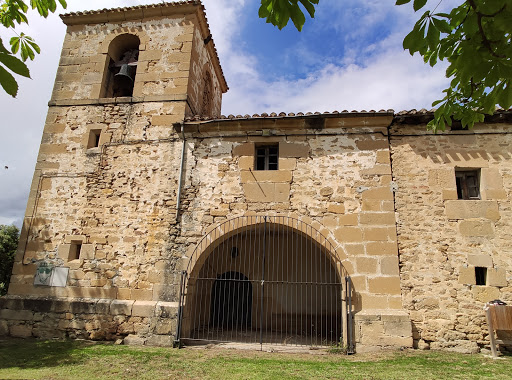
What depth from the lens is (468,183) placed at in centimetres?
748

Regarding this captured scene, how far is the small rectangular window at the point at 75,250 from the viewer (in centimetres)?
796

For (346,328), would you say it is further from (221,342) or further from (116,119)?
(116,119)

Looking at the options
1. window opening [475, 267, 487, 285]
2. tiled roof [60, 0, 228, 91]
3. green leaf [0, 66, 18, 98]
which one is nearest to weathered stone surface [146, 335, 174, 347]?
window opening [475, 267, 487, 285]

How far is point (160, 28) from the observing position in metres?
9.62

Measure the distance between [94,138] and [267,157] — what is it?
4.46 meters

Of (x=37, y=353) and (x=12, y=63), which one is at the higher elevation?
(x=12, y=63)

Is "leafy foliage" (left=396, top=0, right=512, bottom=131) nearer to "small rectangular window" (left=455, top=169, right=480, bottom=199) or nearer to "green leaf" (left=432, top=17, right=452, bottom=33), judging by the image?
"green leaf" (left=432, top=17, right=452, bottom=33)

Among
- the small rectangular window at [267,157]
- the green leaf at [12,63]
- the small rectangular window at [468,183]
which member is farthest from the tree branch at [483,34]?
the small rectangular window at [468,183]

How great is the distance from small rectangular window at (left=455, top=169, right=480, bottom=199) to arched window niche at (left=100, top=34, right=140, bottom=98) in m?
8.38

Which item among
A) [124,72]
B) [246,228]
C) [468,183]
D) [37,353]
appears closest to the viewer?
[37,353]

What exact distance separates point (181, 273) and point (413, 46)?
642 cm

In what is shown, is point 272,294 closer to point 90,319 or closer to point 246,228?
point 246,228

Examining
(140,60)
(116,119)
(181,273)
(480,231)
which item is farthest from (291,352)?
(140,60)

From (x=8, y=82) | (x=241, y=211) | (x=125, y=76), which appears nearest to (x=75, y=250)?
(x=241, y=211)
